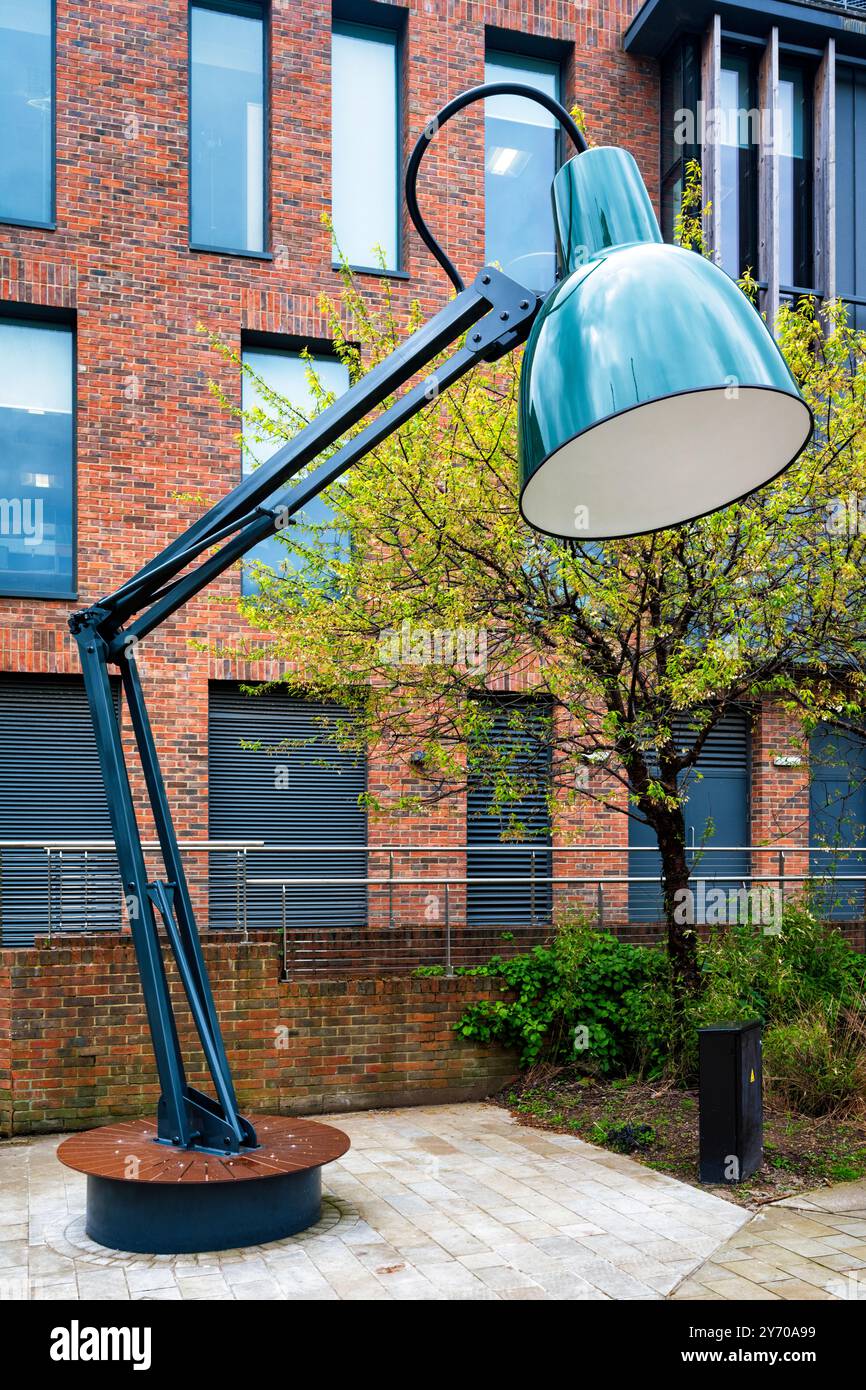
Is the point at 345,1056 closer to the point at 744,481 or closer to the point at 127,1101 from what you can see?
the point at 127,1101

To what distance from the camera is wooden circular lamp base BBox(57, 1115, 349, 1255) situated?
6.21m

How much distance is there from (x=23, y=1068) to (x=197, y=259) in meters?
8.77

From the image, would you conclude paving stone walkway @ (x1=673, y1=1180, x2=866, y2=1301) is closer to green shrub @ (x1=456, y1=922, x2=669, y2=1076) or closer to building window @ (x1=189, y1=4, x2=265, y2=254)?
green shrub @ (x1=456, y1=922, x2=669, y2=1076)

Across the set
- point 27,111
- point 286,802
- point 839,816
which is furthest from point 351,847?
point 27,111

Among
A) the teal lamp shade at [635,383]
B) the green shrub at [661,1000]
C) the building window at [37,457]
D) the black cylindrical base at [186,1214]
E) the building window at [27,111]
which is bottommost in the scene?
the black cylindrical base at [186,1214]

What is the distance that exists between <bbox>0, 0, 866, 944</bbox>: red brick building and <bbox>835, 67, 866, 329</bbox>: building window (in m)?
0.80

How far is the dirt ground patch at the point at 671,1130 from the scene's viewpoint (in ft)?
25.8

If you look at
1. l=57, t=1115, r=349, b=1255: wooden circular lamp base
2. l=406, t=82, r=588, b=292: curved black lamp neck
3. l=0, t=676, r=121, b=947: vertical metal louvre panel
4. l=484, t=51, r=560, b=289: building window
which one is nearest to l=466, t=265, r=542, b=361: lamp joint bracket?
l=406, t=82, r=588, b=292: curved black lamp neck

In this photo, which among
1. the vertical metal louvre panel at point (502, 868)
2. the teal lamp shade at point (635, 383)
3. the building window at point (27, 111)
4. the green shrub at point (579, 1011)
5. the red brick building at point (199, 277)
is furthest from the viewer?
the vertical metal louvre panel at point (502, 868)

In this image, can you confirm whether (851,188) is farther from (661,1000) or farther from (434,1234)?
(434,1234)

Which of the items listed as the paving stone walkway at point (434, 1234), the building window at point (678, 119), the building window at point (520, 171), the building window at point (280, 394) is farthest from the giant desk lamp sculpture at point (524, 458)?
the building window at point (678, 119)

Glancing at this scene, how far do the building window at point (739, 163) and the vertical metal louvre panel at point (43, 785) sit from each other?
952cm

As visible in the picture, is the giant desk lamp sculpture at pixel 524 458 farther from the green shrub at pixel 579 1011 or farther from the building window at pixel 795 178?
the building window at pixel 795 178

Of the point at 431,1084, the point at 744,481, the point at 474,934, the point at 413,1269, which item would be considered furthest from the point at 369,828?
the point at 744,481
